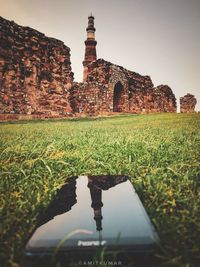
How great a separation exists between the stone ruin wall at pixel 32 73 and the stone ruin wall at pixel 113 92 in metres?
1.48

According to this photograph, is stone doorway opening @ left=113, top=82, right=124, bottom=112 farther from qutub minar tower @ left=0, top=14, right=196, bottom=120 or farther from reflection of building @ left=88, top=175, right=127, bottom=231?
reflection of building @ left=88, top=175, right=127, bottom=231

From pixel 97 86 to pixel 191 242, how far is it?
1437 cm

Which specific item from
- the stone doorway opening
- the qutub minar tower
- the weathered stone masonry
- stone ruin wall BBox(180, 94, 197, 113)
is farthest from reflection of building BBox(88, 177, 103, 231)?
stone ruin wall BBox(180, 94, 197, 113)

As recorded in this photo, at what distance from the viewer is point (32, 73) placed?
1216 cm

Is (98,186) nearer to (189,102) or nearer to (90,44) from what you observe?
(90,44)

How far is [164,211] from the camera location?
118cm

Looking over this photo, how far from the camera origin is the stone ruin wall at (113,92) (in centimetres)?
1502

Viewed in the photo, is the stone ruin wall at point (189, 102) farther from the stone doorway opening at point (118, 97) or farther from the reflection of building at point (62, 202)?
the reflection of building at point (62, 202)

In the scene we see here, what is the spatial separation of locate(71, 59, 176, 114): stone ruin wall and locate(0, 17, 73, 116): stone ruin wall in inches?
58.2

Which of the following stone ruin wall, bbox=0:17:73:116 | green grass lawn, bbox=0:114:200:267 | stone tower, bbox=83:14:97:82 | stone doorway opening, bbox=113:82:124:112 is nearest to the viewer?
green grass lawn, bbox=0:114:200:267

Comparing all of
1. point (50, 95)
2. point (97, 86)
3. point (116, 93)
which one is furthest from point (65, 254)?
point (116, 93)

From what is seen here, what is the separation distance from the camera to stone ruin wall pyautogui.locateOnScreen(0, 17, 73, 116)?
1113 cm

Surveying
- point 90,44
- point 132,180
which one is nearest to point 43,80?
point 132,180

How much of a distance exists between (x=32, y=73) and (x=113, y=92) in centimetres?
675
